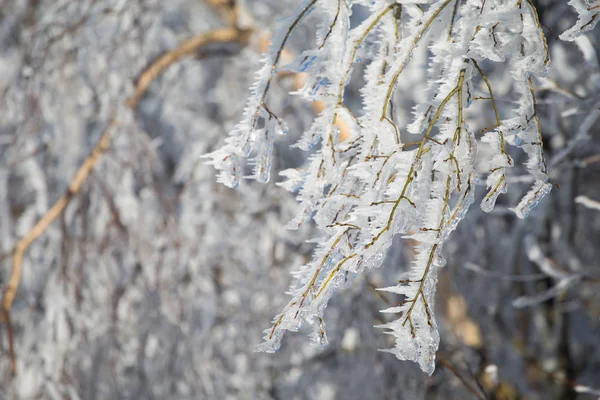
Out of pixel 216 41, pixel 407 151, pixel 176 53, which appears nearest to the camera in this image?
pixel 407 151

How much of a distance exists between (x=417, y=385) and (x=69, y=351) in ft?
3.68

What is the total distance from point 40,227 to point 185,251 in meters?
0.56

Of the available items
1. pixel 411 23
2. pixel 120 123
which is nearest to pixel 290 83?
pixel 120 123

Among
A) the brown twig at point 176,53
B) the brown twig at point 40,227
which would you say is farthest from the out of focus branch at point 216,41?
the brown twig at point 40,227

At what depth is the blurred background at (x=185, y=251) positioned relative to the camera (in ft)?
5.81

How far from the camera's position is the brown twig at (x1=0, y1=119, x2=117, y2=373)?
1595 millimetres

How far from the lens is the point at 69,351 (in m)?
1.76

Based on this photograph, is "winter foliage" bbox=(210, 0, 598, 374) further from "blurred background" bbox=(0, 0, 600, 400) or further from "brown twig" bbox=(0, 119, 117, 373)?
"brown twig" bbox=(0, 119, 117, 373)

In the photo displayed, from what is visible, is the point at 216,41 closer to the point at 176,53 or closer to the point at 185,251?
the point at 176,53

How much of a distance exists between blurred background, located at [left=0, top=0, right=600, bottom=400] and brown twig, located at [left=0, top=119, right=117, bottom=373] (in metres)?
0.02

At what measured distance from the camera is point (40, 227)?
1.65 metres

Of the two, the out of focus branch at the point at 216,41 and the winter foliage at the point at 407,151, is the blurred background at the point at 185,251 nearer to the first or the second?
the out of focus branch at the point at 216,41

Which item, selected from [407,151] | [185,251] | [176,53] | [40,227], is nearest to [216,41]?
[176,53]

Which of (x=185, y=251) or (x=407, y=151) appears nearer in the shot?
(x=407, y=151)
